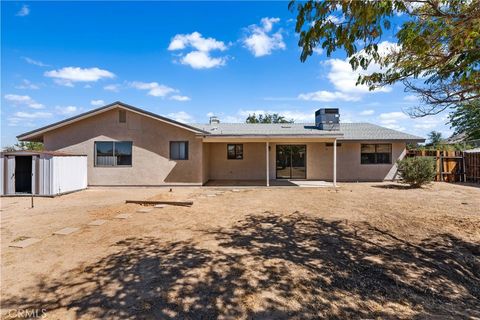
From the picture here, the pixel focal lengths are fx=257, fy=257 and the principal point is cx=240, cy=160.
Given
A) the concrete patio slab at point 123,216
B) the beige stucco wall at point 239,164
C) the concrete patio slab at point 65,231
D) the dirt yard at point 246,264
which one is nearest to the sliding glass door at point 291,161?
the beige stucco wall at point 239,164

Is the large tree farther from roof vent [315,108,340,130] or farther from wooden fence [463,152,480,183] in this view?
wooden fence [463,152,480,183]

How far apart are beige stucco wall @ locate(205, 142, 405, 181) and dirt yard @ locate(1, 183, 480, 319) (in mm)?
7837

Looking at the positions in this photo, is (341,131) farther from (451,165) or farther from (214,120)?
(214,120)

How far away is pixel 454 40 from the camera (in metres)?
4.08

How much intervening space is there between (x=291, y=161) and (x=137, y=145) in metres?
9.25

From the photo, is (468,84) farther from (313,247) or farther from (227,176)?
(227,176)

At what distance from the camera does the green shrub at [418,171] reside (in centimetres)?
1240

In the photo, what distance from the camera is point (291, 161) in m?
16.5

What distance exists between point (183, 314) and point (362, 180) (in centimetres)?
1527

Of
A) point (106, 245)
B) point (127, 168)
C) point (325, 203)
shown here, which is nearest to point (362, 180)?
point (325, 203)

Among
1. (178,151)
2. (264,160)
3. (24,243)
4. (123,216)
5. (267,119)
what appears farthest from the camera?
(267,119)

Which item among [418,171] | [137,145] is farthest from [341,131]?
[137,145]

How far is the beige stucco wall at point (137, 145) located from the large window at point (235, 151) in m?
3.17

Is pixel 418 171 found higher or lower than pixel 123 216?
higher
